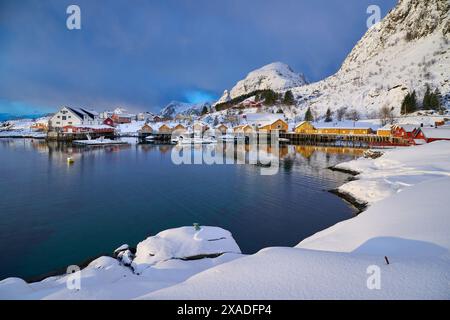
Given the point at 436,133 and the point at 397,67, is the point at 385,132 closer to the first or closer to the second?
the point at 436,133

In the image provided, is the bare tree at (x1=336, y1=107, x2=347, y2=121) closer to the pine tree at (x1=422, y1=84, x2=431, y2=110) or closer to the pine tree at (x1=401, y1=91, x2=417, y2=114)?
the pine tree at (x1=401, y1=91, x2=417, y2=114)

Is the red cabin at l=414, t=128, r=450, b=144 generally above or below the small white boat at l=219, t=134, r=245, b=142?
below

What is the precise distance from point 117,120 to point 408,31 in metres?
124

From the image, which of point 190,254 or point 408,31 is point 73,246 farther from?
point 408,31

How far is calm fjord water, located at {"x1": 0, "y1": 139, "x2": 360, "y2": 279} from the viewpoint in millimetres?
12789

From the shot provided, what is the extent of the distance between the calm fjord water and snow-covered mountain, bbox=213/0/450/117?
74.4 metres

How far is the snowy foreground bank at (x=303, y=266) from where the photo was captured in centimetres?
435

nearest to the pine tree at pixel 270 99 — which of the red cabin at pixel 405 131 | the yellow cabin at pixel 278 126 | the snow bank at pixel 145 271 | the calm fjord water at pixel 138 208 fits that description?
the yellow cabin at pixel 278 126

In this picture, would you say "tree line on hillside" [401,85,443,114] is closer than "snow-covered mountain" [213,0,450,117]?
Yes

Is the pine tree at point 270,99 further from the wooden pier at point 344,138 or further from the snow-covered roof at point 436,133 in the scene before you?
the snow-covered roof at point 436,133

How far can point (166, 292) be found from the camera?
4617 mm

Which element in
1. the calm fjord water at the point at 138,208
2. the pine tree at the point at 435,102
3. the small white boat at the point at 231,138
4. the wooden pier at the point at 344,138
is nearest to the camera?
the calm fjord water at the point at 138,208

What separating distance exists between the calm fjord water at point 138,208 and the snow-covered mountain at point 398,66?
74490mm

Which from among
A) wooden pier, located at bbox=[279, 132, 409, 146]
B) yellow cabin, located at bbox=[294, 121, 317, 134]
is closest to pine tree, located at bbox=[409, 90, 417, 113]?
wooden pier, located at bbox=[279, 132, 409, 146]
